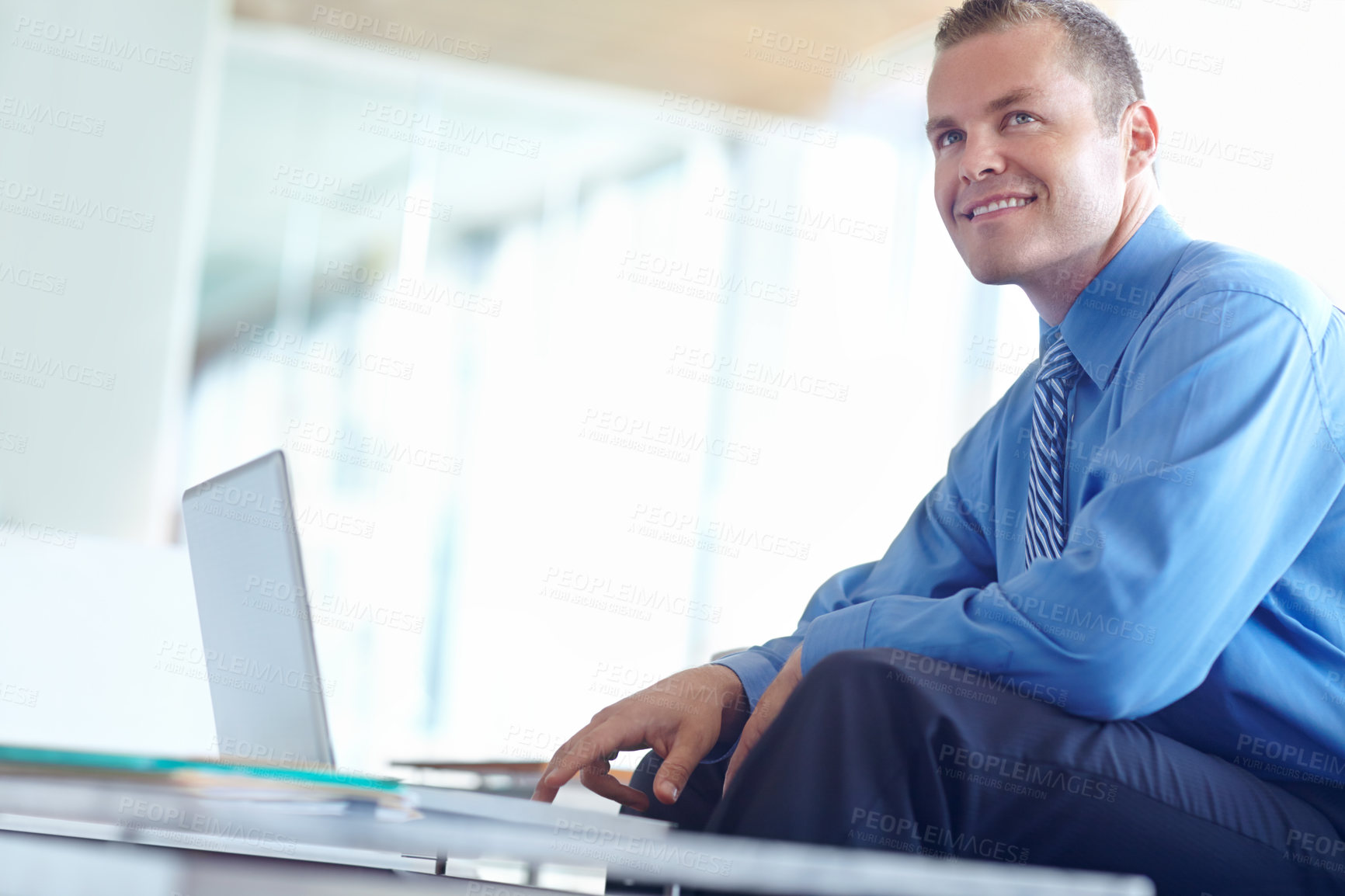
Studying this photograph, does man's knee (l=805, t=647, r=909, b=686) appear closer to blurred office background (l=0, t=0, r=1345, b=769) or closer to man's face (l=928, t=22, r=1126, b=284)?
man's face (l=928, t=22, r=1126, b=284)

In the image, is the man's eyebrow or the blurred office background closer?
the man's eyebrow

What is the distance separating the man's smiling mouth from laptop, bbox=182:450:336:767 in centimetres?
85

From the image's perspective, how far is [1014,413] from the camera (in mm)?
1390

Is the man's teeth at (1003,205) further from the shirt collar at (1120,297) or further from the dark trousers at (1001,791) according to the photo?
the dark trousers at (1001,791)

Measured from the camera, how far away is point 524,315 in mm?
6449

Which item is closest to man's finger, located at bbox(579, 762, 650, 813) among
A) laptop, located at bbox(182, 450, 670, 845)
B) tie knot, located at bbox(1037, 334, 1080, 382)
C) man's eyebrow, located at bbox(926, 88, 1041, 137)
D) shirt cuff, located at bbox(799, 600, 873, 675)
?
laptop, located at bbox(182, 450, 670, 845)

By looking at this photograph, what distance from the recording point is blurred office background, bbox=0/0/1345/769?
453 cm

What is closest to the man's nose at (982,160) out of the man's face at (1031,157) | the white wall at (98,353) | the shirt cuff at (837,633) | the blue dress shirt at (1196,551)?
the man's face at (1031,157)

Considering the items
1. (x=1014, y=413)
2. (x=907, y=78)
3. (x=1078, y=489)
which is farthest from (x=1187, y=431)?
(x=907, y=78)

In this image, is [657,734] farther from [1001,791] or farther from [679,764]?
[1001,791]

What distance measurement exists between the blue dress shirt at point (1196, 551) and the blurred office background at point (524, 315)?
3291 mm

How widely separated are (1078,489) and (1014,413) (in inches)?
9.9

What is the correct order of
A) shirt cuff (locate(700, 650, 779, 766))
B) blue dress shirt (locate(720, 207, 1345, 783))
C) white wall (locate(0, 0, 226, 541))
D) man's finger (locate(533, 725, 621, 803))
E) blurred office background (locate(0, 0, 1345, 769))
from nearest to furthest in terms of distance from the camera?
1. blue dress shirt (locate(720, 207, 1345, 783))
2. man's finger (locate(533, 725, 621, 803))
3. shirt cuff (locate(700, 650, 779, 766))
4. white wall (locate(0, 0, 226, 541))
5. blurred office background (locate(0, 0, 1345, 769))

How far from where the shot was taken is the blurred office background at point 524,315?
14.9 feet
